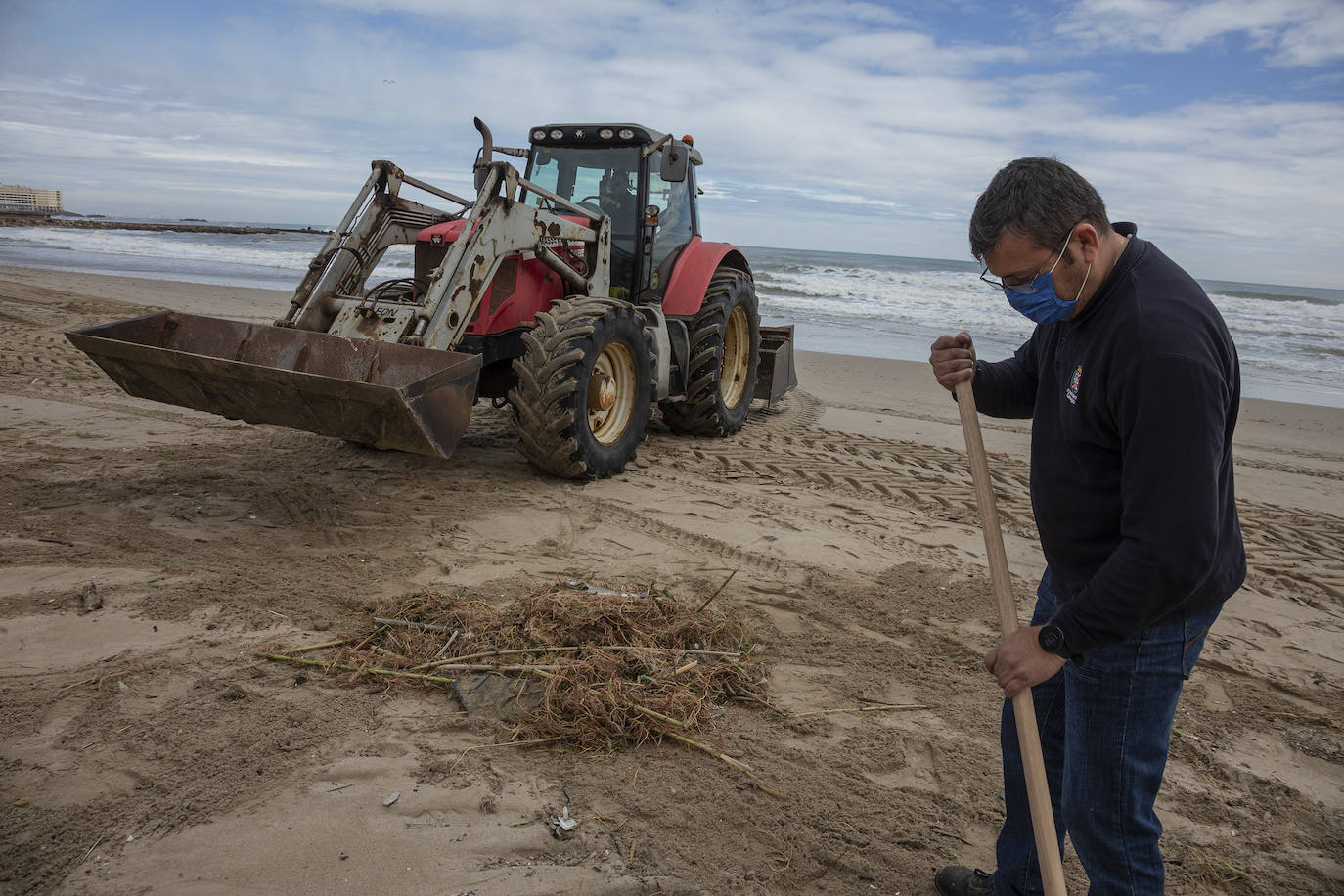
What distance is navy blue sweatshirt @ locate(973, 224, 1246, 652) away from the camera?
1670 mm

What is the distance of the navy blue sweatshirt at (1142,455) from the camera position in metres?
1.67

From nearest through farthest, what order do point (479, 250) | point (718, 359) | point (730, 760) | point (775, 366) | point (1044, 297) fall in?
point (1044, 297) → point (730, 760) → point (479, 250) → point (718, 359) → point (775, 366)

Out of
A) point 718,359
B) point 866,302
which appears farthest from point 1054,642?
point 866,302

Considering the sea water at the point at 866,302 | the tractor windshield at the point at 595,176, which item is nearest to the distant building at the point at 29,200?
the sea water at the point at 866,302

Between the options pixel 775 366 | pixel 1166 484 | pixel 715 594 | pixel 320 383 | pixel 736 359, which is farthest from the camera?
pixel 775 366

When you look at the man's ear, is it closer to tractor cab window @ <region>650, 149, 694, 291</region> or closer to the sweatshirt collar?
the sweatshirt collar

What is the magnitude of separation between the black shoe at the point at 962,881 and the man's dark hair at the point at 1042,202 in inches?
66.9

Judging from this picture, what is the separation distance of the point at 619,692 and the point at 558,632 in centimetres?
48

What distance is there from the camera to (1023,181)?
6.27 feet

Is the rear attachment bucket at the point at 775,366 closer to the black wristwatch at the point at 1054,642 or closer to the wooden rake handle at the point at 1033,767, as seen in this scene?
the wooden rake handle at the point at 1033,767

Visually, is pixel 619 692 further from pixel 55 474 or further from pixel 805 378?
pixel 805 378

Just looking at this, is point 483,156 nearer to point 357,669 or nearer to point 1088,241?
point 357,669

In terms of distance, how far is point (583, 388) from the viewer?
18.5 ft

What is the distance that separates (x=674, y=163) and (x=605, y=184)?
0.91 meters
